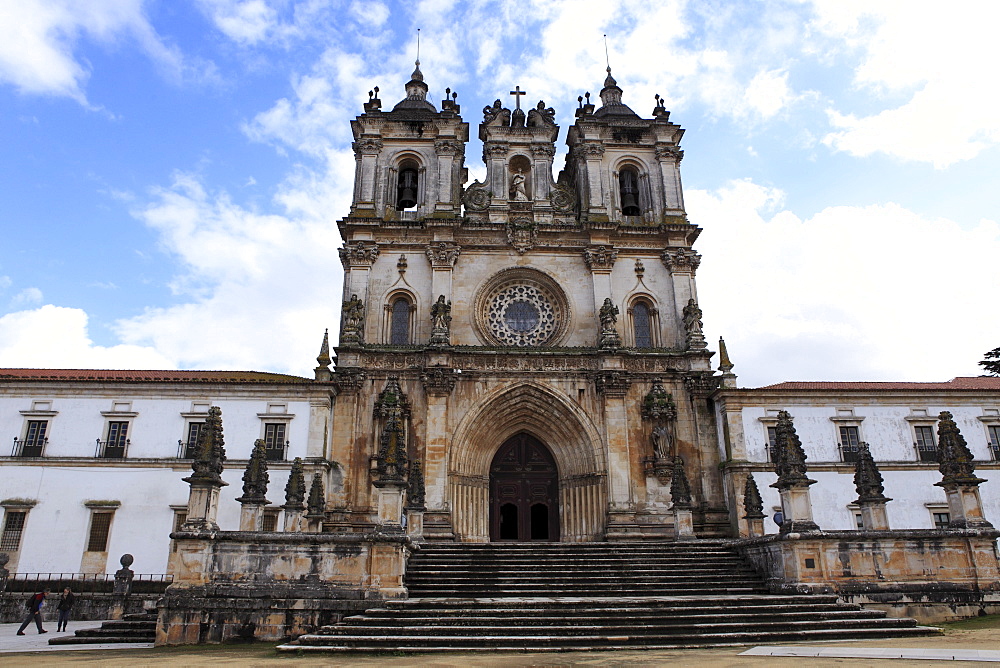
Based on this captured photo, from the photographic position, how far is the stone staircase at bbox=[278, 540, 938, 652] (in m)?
12.1

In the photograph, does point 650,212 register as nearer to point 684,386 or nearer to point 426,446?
point 684,386

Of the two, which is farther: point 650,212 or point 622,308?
point 650,212

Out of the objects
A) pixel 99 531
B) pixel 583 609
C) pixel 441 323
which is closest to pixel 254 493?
pixel 99 531

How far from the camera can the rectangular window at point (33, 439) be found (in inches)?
961

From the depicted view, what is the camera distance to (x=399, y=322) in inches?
1118

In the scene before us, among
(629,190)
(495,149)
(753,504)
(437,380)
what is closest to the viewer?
(753,504)

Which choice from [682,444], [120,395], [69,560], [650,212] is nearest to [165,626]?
[69,560]

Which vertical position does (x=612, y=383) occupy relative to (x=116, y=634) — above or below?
above

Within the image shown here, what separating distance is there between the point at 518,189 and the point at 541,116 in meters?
3.98

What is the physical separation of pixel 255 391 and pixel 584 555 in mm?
13925

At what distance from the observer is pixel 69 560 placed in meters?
23.1

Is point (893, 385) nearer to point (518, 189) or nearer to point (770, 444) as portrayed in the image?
point (770, 444)

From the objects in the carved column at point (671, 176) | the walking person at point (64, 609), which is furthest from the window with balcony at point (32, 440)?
the carved column at point (671, 176)

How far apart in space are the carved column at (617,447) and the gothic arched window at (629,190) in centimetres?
912
